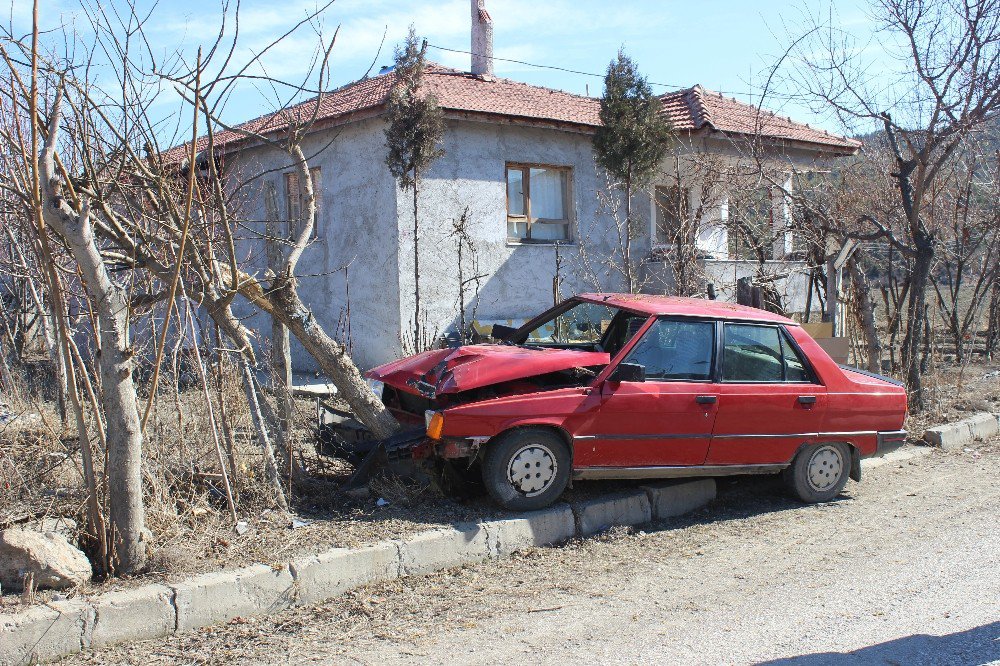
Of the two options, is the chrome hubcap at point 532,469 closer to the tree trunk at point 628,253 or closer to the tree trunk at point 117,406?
the tree trunk at point 117,406

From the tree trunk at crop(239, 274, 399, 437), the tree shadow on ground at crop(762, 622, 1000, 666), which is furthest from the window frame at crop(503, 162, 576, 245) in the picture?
the tree shadow on ground at crop(762, 622, 1000, 666)

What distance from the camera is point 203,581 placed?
4633mm

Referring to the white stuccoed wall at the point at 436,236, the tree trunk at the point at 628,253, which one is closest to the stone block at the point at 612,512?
the tree trunk at the point at 628,253

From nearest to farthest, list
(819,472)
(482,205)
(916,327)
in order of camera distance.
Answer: (819,472) < (916,327) < (482,205)

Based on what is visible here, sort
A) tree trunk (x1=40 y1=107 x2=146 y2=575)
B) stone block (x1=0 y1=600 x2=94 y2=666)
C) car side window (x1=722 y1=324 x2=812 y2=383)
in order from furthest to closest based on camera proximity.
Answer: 1. car side window (x1=722 y1=324 x2=812 y2=383)
2. tree trunk (x1=40 y1=107 x2=146 y2=575)
3. stone block (x1=0 y1=600 x2=94 y2=666)

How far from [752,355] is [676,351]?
2.33 ft

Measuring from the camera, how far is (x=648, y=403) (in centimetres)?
630

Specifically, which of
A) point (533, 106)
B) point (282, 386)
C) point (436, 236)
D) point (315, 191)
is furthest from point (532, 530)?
point (533, 106)

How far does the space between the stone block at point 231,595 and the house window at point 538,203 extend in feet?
35.3

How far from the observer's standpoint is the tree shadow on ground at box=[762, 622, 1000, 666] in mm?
4142

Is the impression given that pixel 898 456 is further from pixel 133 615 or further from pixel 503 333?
pixel 133 615

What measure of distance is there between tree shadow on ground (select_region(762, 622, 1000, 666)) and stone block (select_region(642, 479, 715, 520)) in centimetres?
251

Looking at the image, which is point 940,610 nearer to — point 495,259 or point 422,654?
point 422,654

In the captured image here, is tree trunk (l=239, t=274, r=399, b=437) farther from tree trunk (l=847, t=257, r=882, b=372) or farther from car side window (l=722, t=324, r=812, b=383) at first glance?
tree trunk (l=847, t=257, r=882, b=372)
